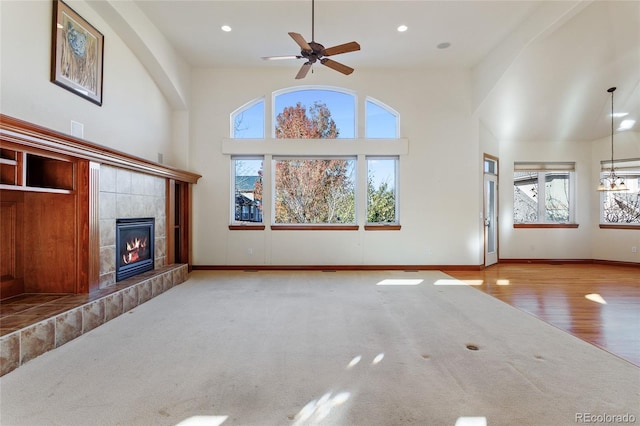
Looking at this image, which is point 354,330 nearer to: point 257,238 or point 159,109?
point 257,238

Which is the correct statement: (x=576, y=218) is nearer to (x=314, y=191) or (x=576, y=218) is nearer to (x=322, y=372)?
(x=314, y=191)

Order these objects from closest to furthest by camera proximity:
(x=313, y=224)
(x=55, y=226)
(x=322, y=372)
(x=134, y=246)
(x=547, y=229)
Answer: (x=322, y=372)
(x=55, y=226)
(x=134, y=246)
(x=313, y=224)
(x=547, y=229)

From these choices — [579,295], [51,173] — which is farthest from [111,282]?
[579,295]

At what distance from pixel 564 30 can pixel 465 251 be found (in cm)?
392

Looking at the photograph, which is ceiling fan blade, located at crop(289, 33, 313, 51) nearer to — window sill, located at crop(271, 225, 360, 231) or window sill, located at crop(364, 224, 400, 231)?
window sill, located at crop(271, 225, 360, 231)

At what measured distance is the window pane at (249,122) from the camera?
6.07 meters

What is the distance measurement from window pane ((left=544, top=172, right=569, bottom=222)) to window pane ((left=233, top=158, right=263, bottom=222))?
671 cm

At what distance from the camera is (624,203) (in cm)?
653

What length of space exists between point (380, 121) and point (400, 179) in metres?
1.29

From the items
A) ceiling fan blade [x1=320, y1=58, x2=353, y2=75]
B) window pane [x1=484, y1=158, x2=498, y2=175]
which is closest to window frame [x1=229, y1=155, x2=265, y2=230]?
ceiling fan blade [x1=320, y1=58, x2=353, y2=75]

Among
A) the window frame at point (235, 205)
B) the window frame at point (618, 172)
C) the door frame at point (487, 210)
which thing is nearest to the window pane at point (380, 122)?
the door frame at point (487, 210)

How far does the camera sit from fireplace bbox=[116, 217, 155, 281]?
3796 mm

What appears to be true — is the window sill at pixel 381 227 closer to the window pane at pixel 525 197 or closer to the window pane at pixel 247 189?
the window pane at pixel 247 189

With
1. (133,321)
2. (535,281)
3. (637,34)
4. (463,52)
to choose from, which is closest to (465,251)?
(535,281)
